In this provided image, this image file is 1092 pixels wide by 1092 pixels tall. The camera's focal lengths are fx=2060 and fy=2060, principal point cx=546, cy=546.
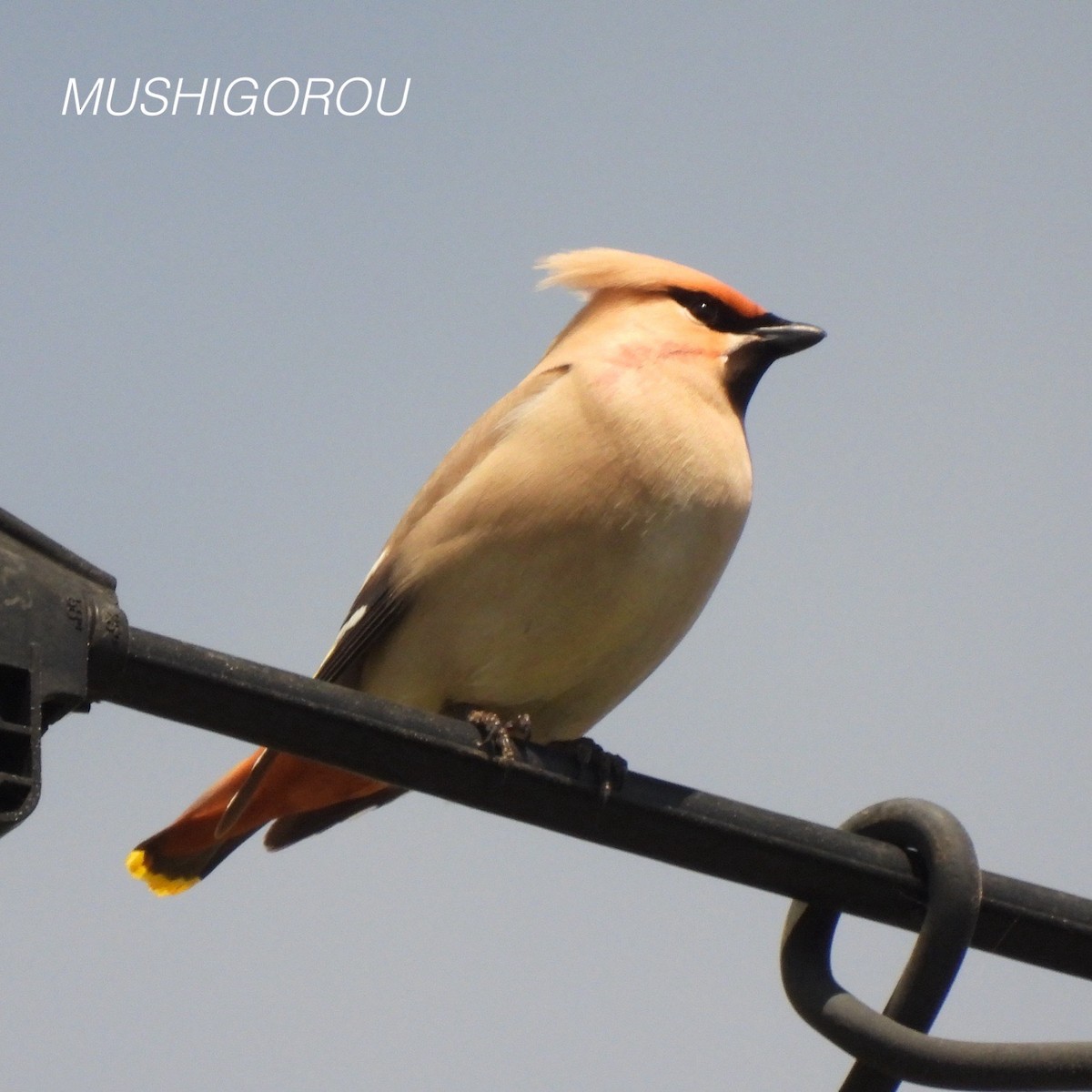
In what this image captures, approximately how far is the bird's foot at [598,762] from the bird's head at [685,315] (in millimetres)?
973

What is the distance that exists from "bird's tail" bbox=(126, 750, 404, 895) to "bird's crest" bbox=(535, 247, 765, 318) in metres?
1.32

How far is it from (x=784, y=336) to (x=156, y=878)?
1810 millimetres

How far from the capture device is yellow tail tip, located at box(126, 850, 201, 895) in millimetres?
4207

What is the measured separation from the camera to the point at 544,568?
3.81 meters

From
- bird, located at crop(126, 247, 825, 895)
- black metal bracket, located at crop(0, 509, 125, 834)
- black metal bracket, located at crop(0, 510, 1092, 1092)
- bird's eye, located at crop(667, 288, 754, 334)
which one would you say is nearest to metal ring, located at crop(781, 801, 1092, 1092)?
black metal bracket, located at crop(0, 510, 1092, 1092)

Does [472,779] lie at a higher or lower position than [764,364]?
lower

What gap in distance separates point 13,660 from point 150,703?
26 cm

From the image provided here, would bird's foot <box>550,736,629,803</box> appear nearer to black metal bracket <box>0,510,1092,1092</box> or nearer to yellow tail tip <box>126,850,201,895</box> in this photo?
black metal bracket <box>0,510,1092,1092</box>

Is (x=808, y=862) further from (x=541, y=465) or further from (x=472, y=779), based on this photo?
(x=541, y=465)

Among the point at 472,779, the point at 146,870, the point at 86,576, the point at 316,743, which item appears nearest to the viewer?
the point at 86,576

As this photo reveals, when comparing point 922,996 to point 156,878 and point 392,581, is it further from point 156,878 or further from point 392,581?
point 156,878

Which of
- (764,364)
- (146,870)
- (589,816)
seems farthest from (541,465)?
(589,816)

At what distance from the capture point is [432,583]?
157 inches

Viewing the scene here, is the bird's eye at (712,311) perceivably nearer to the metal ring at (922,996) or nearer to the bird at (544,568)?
the bird at (544,568)
